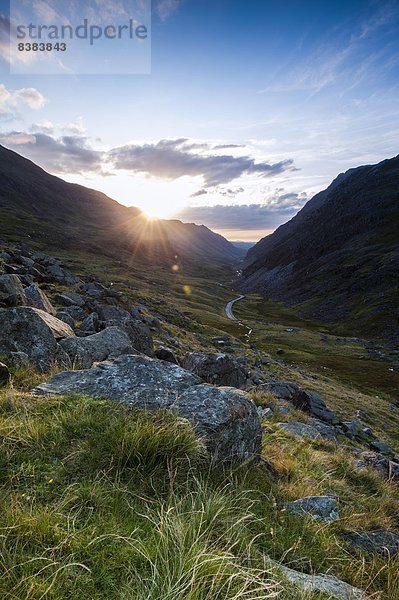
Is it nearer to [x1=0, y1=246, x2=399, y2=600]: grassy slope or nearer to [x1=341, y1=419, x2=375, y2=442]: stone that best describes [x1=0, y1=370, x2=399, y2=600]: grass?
[x1=0, y1=246, x2=399, y2=600]: grassy slope

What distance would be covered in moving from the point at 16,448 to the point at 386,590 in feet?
14.6

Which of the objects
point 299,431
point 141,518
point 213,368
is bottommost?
point 299,431

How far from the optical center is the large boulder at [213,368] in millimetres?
16125

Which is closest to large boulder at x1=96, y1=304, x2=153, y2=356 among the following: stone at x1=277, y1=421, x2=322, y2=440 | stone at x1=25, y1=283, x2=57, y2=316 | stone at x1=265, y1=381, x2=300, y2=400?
stone at x1=25, y1=283, x2=57, y2=316

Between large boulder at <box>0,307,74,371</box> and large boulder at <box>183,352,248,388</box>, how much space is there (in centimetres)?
787

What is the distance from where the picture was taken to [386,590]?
11.4 feet

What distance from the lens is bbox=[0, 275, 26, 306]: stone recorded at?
41.9 feet

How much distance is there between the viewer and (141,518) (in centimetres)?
340

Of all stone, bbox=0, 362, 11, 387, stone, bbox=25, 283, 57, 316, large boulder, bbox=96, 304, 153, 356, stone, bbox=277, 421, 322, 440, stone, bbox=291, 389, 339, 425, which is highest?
stone, bbox=25, 283, 57, 316

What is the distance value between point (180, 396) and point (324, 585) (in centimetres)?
344

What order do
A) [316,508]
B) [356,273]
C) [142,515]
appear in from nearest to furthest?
[142,515] < [316,508] < [356,273]

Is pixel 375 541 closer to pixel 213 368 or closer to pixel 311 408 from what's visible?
pixel 213 368

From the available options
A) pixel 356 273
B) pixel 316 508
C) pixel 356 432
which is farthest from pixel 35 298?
pixel 356 273

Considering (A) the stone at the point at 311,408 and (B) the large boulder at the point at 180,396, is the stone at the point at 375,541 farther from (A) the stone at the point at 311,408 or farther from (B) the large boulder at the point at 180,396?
(A) the stone at the point at 311,408
